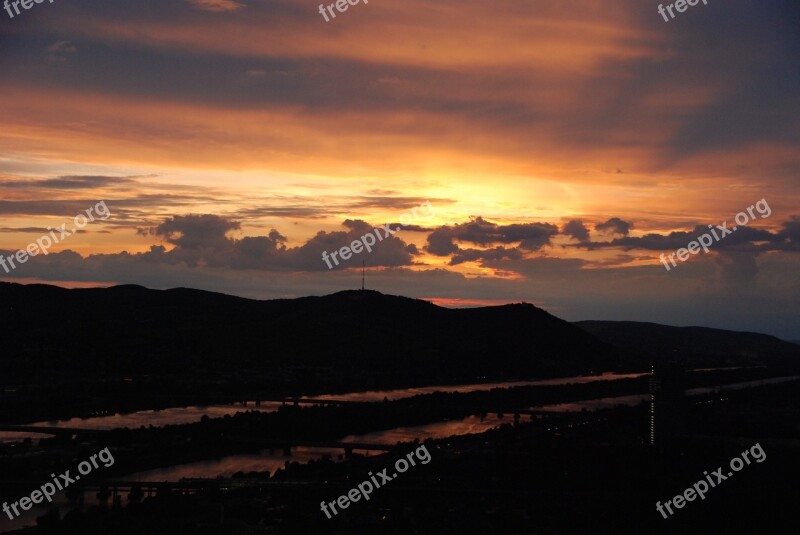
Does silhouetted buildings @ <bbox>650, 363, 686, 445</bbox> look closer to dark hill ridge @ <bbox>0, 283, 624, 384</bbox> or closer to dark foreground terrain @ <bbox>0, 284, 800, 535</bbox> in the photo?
dark foreground terrain @ <bbox>0, 284, 800, 535</bbox>

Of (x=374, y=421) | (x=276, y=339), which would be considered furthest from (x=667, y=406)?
(x=276, y=339)

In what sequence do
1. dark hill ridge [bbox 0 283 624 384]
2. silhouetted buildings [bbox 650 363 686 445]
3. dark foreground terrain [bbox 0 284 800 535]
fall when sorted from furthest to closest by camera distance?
dark hill ridge [bbox 0 283 624 384] < silhouetted buildings [bbox 650 363 686 445] < dark foreground terrain [bbox 0 284 800 535]

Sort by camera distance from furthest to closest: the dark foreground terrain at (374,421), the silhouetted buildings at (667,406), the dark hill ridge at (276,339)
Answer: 1. the dark hill ridge at (276,339)
2. the silhouetted buildings at (667,406)
3. the dark foreground terrain at (374,421)

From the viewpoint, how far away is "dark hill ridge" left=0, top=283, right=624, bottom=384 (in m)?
96.5

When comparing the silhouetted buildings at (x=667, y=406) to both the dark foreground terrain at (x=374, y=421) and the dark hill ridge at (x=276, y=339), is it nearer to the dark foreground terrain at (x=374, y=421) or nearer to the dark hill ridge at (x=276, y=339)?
the dark foreground terrain at (x=374, y=421)

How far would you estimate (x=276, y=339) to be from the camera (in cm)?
11225

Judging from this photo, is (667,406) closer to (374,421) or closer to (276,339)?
(374,421)

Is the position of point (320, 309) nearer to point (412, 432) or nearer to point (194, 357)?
point (194, 357)

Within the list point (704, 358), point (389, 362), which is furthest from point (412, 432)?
point (704, 358)

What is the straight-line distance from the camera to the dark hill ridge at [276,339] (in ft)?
317

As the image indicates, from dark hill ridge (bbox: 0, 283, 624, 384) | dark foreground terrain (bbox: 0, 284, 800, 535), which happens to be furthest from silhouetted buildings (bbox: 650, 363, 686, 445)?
dark hill ridge (bbox: 0, 283, 624, 384)

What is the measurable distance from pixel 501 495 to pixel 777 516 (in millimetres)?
10525

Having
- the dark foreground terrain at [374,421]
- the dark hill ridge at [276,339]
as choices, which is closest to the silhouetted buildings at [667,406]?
the dark foreground terrain at [374,421]

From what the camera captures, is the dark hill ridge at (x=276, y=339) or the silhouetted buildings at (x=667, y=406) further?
the dark hill ridge at (x=276, y=339)
